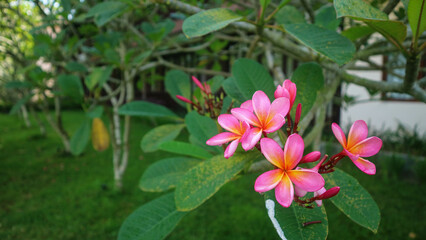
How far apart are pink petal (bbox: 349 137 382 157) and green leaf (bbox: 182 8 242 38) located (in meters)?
0.29

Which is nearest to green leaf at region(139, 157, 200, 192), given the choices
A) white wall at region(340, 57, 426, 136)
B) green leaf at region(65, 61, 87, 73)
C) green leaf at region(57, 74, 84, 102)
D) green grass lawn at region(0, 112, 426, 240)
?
green leaf at region(57, 74, 84, 102)

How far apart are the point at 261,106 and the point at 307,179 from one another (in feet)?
0.34

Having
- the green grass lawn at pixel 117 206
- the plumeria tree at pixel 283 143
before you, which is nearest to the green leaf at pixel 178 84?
the plumeria tree at pixel 283 143

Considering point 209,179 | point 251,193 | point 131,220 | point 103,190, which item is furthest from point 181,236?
point 209,179

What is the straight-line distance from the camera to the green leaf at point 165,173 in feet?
2.53

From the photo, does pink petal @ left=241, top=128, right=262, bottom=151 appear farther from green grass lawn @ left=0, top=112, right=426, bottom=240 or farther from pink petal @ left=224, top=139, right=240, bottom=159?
green grass lawn @ left=0, top=112, right=426, bottom=240

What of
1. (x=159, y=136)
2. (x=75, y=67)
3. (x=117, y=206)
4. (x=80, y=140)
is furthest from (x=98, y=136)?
(x=117, y=206)

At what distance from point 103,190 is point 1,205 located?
39.8 inches

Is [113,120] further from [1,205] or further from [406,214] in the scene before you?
[406,214]

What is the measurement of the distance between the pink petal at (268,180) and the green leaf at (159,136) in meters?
0.70

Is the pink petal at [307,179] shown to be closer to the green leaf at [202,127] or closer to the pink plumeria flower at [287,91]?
the pink plumeria flower at [287,91]

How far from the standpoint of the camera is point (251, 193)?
3.15m

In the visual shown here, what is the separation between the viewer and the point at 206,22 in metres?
0.52

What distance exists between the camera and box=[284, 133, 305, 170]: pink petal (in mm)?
316
